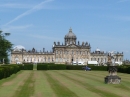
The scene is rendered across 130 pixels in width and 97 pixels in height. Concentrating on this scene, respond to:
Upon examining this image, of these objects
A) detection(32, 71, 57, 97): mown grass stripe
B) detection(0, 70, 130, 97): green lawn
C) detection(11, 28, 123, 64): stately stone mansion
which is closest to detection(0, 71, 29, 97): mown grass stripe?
detection(0, 70, 130, 97): green lawn

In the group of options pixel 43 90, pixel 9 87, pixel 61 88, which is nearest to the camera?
pixel 43 90

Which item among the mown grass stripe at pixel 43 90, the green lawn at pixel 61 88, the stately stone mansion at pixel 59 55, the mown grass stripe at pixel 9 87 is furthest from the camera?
the stately stone mansion at pixel 59 55

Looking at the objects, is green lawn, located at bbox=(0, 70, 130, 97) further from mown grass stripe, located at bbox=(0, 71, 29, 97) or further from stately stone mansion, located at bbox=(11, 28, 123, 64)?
stately stone mansion, located at bbox=(11, 28, 123, 64)

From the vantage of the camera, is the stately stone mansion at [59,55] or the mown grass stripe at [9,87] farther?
the stately stone mansion at [59,55]

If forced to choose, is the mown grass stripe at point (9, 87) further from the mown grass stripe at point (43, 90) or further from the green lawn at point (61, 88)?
the mown grass stripe at point (43, 90)

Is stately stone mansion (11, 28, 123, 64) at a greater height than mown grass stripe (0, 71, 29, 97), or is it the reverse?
stately stone mansion (11, 28, 123, 64)

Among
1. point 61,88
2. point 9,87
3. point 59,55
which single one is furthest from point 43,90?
point 59,55

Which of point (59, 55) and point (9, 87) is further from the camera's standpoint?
point (59, 55)

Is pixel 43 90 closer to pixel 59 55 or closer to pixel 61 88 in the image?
pixel 61 88

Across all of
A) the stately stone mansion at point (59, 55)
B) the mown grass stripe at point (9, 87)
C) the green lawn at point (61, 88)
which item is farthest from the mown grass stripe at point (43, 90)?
the stately stone mansion at point (59, 55)

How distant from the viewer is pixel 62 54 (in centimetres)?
12812

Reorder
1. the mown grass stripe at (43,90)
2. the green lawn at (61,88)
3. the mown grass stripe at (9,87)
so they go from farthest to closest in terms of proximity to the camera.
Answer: the mown grass stripe at (9,87)
the green lawn at (61,88)
the mown grass stripe at (43,90)

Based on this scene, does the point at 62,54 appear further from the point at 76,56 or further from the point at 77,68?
the point at 77,68

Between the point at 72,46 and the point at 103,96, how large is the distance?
112509 millimetres
